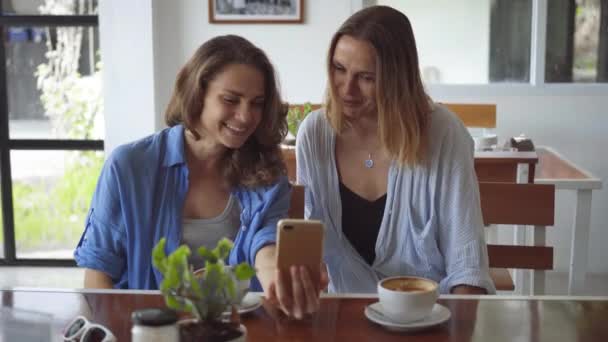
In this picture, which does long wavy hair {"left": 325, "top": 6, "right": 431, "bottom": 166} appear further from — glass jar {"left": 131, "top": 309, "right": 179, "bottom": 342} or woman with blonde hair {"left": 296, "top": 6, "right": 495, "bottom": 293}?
glass jar {"left": 131, "top": 309, "right": 179, "bottom": 342}

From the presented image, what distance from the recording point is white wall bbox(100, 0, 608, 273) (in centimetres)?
403

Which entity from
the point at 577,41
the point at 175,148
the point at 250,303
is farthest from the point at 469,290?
the point at 577,41

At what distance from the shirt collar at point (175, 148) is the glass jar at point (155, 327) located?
709mm

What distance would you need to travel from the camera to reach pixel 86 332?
121 cm

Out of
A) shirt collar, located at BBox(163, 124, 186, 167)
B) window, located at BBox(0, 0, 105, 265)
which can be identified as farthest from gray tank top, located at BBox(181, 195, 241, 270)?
window, located at BBox(0, 0, 105, 265)

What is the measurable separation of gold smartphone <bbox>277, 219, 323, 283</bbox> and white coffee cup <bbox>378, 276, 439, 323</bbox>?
0.39ft

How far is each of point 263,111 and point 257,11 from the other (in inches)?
93.8

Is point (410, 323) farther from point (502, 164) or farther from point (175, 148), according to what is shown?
point (502, 164)

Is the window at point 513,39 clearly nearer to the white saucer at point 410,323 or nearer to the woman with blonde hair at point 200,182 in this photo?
the woman with blonde hair at point 200,182

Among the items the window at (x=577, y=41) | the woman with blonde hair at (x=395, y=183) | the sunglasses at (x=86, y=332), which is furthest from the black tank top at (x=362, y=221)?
the window at (x=577, y=41)

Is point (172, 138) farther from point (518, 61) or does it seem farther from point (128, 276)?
point (518, 61)

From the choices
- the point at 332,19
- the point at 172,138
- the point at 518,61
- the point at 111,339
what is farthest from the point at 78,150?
the point at 111,339

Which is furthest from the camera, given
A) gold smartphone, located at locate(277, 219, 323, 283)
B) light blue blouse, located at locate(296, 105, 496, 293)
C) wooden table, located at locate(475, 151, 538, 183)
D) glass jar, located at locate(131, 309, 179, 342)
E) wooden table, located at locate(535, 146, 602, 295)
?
wooden table, located at locate(475, 151, 538, 183)

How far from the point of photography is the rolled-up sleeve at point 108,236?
1.71 metres
